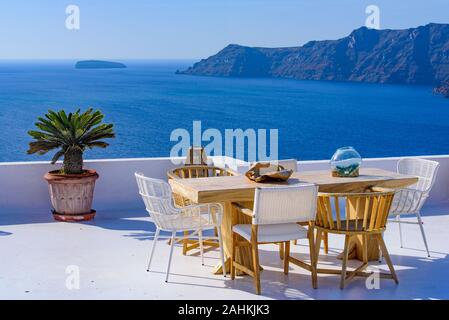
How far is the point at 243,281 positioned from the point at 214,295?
0.36m

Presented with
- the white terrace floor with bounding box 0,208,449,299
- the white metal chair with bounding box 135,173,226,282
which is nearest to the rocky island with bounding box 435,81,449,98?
the white terrace floor with bounding box 0,208,449,299

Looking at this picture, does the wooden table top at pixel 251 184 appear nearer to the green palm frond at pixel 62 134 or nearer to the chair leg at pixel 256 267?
the chair leg at pixel 256 267

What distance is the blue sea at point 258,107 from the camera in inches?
1937

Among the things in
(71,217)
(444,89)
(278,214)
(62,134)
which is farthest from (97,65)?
(278,214)

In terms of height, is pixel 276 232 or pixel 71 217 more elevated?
pixel 276 232

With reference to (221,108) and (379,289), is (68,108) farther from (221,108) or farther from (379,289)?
(379,289)

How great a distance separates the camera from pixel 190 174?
19.2 ft

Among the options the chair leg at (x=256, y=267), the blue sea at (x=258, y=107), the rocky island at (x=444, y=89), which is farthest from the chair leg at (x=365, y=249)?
the rocky island at (x=444, y=89)

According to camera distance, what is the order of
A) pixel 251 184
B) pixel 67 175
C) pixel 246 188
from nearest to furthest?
pixel 246 188
pixel 251 184
pixel 67 175

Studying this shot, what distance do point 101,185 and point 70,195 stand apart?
559mm

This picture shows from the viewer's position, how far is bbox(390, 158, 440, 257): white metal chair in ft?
17.5

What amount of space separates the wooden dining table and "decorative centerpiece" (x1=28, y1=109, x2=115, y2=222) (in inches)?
69.4

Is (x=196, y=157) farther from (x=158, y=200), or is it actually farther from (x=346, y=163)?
(x=158, y=200)

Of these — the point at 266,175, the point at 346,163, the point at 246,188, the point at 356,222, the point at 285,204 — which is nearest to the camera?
the point at 285,204
